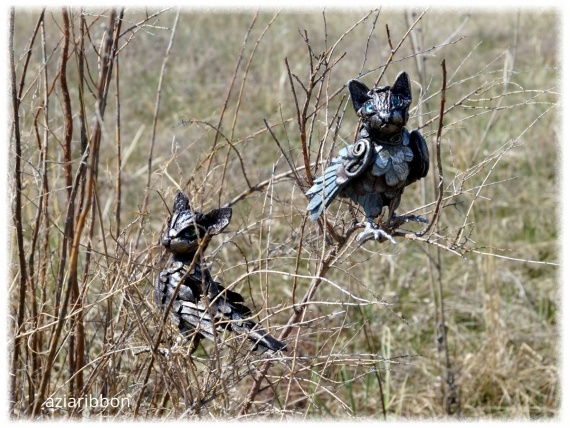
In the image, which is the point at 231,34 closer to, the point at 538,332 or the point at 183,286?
the point at 538,332

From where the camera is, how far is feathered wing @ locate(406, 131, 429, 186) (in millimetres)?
1870

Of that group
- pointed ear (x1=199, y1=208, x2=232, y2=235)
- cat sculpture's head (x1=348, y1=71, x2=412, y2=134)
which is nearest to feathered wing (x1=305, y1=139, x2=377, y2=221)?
cat sculpture's head (x1=348, y1=71, x2=412, y2=134)

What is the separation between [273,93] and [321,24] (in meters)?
1.72

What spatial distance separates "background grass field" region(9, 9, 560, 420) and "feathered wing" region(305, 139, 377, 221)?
0.39 ft

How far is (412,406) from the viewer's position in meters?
3.53

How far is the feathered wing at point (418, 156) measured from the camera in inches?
73.6

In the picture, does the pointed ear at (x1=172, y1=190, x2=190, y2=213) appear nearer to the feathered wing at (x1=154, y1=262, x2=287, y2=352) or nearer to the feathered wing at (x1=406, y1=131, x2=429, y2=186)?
the feathered wing at (x1=154, y1=262, x2=287, y2=352)

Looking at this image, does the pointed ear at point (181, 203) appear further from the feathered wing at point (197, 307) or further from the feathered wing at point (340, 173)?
the feathered wing at point (340, 173)

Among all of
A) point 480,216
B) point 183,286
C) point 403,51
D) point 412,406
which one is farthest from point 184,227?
point 403,51

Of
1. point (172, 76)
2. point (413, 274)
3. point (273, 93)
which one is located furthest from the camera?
point (172, 76)

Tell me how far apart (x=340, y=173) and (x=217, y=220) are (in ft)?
1.01

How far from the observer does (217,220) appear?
190cm

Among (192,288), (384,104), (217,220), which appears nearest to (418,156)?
(384,104)

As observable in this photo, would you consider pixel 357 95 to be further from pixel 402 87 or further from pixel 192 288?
pixel 192 288
